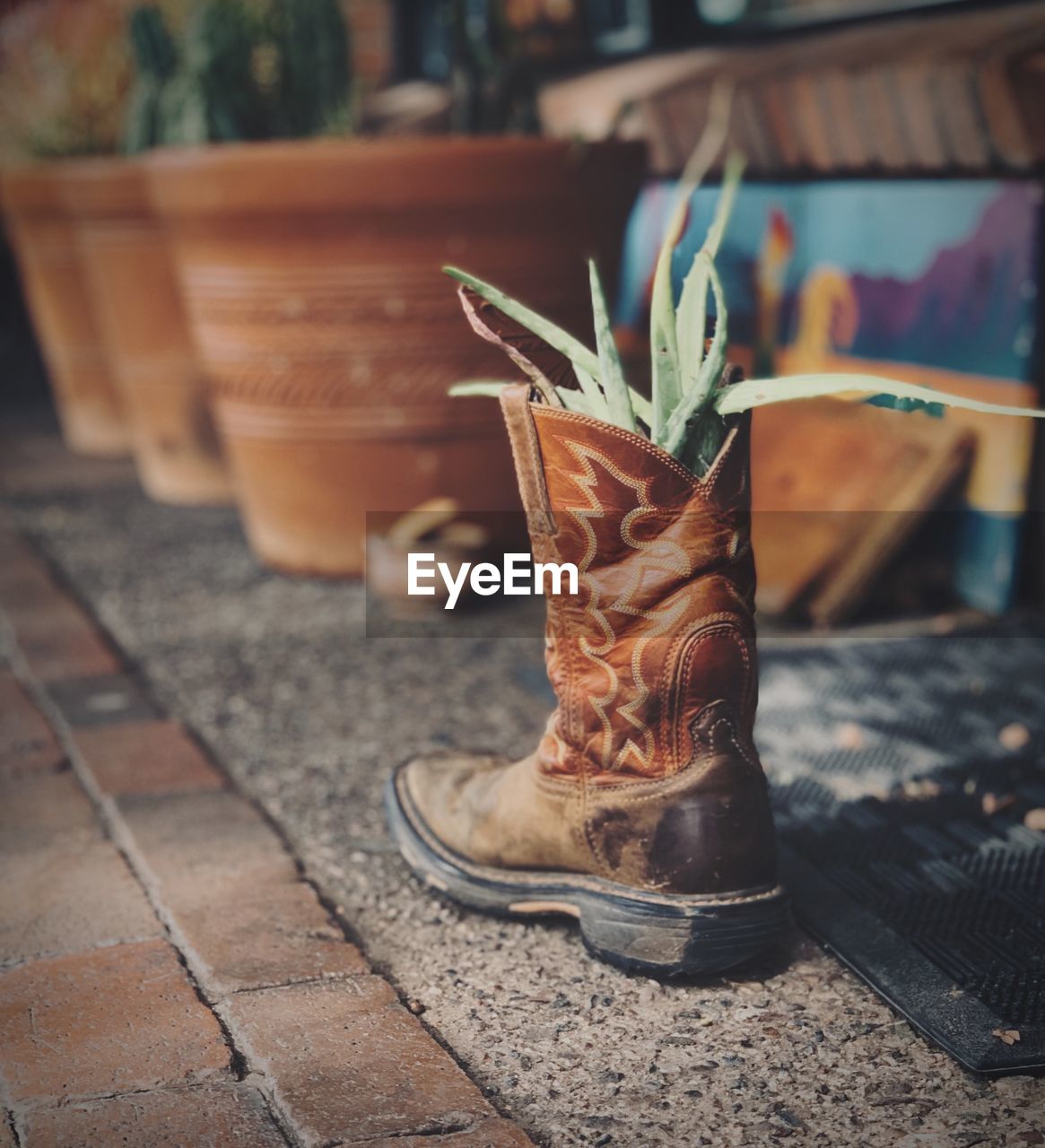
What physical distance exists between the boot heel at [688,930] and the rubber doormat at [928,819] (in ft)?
0.42

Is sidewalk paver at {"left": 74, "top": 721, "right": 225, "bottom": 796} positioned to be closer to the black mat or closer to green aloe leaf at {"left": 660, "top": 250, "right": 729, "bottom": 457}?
the black mat

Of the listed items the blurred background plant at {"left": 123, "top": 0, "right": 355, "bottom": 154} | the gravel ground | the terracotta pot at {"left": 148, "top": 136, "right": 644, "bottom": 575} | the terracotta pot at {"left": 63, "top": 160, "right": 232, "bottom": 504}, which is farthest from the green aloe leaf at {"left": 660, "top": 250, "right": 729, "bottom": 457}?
the terracotta pot at {"left": 63, "top": 160, "right": 232, "bottom": 504}

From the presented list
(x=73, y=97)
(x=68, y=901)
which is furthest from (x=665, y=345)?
(x=73, y=97)

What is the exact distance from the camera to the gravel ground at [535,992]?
116 centimetres

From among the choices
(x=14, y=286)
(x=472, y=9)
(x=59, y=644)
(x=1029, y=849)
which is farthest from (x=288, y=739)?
(x=14, y=286)

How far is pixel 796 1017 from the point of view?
131 cm

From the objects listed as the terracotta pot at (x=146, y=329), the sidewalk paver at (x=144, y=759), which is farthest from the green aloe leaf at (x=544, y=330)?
the terracotta pot at (x=146, y=329)

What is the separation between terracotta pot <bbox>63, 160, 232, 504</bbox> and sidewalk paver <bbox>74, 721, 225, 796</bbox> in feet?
5.63

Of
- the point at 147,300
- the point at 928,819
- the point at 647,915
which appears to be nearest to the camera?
the point at 647,915

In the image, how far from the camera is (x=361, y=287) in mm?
2553

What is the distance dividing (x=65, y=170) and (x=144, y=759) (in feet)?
7.47

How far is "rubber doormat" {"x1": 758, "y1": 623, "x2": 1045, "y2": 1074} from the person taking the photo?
1.34 m

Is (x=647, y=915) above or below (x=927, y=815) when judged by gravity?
above

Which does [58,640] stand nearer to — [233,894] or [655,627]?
[233,894]
